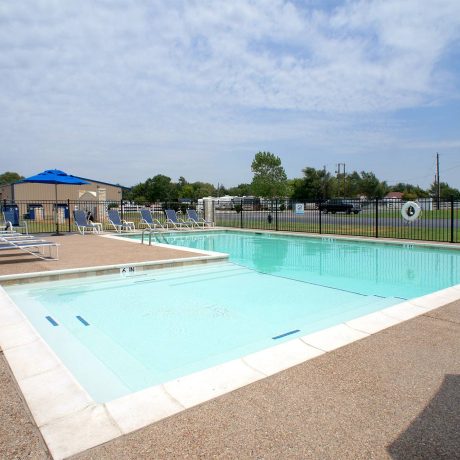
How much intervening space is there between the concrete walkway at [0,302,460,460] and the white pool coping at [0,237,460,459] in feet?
0.26

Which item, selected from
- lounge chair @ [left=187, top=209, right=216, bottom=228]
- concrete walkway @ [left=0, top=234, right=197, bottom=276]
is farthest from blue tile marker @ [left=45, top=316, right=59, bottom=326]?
lounge chair @ [left=187, top=209, right=216, bottom=228]

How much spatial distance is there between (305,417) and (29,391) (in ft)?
→ 6.10

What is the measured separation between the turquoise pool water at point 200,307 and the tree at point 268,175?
3596 centimetres

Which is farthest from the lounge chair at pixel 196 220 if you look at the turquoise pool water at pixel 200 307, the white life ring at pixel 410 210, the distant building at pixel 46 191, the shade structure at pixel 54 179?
the distant building at pixel 46 191

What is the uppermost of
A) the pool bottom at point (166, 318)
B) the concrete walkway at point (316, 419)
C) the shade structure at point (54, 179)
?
the shade structure at point (54, 179)

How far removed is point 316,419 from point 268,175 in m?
45.4

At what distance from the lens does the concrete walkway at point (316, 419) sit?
6.69ft

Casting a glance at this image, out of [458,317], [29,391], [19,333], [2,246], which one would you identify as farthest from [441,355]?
[2,246]

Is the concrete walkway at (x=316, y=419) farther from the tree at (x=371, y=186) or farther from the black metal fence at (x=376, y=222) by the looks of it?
the tree at (x=371, y=186)

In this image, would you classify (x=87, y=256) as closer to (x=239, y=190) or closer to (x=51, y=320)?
(x=51, y=320)

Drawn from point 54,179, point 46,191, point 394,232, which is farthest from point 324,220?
point 46,191

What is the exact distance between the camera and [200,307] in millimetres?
6238

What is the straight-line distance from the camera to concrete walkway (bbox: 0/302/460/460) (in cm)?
204

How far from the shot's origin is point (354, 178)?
66.6 m
